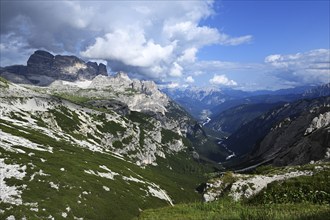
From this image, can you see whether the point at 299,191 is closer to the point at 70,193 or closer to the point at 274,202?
the point at 274,202

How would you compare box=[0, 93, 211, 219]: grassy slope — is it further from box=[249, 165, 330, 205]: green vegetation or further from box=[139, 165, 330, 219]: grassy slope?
box=[249, 165, 330, 205]: green vegetation

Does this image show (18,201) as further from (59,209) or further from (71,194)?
(71,194)

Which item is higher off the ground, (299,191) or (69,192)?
→ (299,191)

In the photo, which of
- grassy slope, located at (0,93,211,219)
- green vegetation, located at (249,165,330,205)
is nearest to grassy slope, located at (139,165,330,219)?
green vegetation, located at (249,165,330,205)

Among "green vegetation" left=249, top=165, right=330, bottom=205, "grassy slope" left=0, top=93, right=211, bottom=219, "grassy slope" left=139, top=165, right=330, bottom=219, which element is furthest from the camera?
"grassy slope" left=0, top=93, right=211, bottom=219

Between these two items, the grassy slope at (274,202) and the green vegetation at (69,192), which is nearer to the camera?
the grassy slope at (274,202)

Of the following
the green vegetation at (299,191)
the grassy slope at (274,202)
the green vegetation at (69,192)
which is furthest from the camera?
the green vegetation at (69,192)

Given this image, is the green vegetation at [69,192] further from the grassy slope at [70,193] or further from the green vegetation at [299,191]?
the green vegetation at [299,191]

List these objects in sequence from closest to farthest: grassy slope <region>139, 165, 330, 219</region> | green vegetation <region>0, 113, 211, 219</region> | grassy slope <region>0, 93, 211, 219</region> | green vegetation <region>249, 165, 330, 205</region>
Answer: grassy slope <region>139, 165, 330, 219</region>
green vegetation <region>249, 165, 330, 205</region>
grassy slope <region>0, 93, 211, 219</region>
green vegetation <region>0, 113, 211, 219</region>

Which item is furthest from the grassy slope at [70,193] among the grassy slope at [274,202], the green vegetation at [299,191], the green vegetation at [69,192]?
the green vegetation at [299,191]

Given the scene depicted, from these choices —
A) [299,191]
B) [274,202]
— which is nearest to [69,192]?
[274,202]

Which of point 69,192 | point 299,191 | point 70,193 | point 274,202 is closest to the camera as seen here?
point 274,202

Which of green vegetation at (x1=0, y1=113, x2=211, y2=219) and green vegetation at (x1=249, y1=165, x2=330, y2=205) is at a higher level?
green vegetation at (x1=249, y1=165, x2=330, y2=205)

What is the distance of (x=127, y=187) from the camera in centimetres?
12588
